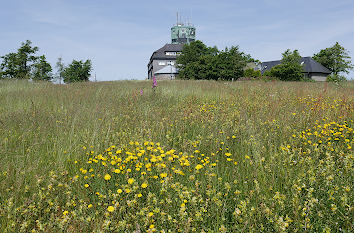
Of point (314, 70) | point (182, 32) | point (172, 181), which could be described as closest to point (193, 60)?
point (314, 70)

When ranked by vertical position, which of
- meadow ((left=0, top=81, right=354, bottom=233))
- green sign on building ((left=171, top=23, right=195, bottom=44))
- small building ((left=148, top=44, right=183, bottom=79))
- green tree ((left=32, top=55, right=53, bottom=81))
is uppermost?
green sign on building ((left=171, top=23, right=195, bottom=44))

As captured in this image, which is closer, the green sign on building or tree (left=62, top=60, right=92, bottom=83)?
tree (left=62, top=60, right=92, bottom=83)

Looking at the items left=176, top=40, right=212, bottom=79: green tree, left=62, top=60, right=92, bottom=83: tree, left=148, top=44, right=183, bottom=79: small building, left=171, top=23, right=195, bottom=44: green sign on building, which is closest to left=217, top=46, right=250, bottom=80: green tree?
left=176, top=40, right=212, bottom=79: green tree

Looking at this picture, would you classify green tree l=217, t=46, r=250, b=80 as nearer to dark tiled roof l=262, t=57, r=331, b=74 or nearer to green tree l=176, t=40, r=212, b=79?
green tree l=176, t=40, r=212, b=79

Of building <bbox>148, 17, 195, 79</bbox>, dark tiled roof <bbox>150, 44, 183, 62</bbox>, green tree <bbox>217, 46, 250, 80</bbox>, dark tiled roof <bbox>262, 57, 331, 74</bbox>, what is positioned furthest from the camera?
dark tiled roof <bbox>150, 44, 183, 62</bbox>

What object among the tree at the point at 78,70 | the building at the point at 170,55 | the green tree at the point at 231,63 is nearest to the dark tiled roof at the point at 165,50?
the building at the point at 170,55

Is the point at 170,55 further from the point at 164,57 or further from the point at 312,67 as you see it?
the point at 312,67

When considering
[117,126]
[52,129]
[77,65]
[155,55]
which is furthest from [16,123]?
[155,55]

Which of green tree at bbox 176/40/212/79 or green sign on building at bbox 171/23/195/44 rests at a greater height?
green sign on building at bbox 171/23/195/44

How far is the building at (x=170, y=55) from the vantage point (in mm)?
59750

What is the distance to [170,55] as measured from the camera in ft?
243

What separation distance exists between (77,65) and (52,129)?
4326 centimetres

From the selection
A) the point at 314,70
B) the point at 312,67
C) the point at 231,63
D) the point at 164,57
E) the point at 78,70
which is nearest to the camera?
the point at 231,63

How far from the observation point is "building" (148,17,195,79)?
59750 mm
